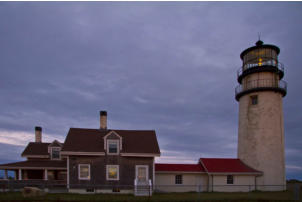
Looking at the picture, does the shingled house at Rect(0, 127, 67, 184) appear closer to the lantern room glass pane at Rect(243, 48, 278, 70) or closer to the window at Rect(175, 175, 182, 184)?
the window at Rect(175, 175, 182, 184)

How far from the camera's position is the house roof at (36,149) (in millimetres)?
25556

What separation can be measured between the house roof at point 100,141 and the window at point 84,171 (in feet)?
4.70

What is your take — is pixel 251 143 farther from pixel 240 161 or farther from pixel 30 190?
pixel 30 190

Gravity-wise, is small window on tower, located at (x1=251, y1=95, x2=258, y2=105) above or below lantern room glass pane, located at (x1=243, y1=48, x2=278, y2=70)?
below

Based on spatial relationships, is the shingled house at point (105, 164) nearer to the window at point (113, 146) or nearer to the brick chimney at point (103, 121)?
the window at point (113, 146)

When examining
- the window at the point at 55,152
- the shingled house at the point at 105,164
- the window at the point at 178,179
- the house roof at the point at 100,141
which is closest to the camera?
the shingled house at the point at 105,164

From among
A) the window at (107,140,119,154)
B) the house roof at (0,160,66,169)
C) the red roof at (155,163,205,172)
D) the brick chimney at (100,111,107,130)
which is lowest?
the red roof at (155,163,205,172)

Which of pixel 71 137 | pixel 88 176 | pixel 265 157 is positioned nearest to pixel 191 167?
pixel 265 157

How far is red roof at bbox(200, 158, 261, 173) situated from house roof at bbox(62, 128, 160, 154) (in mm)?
6069

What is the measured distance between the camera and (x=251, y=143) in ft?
81.5

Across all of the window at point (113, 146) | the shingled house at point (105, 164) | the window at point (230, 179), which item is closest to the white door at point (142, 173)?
the shingled house at point (105, 164)

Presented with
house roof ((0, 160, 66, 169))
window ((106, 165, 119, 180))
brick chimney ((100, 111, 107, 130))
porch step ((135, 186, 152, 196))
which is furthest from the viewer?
brick chimney ((100, 111, 107, 130))

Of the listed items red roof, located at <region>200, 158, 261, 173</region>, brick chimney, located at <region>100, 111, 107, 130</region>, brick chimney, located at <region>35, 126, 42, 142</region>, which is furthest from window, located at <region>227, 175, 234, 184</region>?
brick chimney, located at <region>35, 126, 42, 142</region>

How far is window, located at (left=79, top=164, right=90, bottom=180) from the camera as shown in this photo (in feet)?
67.3
